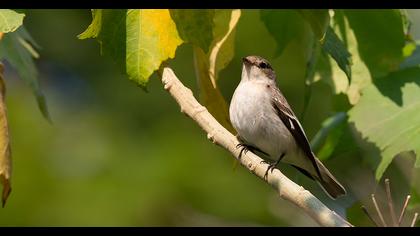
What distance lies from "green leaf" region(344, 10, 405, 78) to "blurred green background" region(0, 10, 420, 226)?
2583 millimetres

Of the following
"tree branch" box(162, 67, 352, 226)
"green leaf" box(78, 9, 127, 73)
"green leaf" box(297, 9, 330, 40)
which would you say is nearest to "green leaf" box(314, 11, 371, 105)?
"green leaf" box(297, 9, 330, 40)

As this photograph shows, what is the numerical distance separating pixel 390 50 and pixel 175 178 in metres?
4.47

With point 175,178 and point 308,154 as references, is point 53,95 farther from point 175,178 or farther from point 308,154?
point 308,154

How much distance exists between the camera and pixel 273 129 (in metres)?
5.72

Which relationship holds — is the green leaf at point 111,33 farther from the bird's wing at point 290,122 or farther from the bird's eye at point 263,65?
the bird's eye at point 263,65

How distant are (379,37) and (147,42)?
4.80 ft

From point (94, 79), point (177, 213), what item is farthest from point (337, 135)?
point (94, 79)

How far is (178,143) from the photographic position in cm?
872

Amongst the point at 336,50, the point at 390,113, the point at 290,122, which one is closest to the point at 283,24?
the point at 336,50

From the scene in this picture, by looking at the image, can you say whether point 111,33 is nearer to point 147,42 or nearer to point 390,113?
point 147,42

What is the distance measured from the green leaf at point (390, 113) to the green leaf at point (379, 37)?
0.10m

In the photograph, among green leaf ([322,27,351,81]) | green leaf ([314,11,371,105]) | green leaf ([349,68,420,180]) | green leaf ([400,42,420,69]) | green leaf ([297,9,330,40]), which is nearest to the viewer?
green leaf ([297,9,330,40])

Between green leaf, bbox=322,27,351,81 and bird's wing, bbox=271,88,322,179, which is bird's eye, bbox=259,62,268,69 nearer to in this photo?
bird's wing, bbox=271,88,322,179

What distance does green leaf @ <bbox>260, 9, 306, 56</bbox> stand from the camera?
4164 mm
